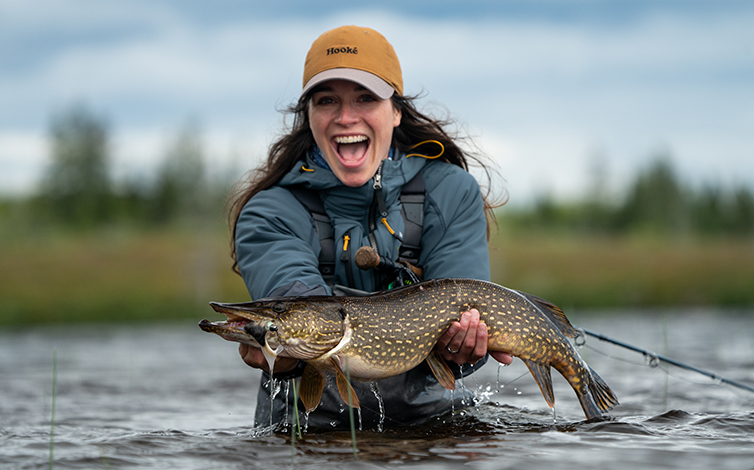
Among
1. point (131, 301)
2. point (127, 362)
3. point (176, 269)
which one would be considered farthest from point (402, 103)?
point (176, 269)

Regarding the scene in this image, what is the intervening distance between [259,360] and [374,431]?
89 centimetres

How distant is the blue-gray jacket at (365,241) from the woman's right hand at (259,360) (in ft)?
1.37

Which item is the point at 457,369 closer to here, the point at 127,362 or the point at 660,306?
the point at 127,362

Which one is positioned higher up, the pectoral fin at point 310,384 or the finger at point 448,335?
the finger at point 448,335

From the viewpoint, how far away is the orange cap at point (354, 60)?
3.61m

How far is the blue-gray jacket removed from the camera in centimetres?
360

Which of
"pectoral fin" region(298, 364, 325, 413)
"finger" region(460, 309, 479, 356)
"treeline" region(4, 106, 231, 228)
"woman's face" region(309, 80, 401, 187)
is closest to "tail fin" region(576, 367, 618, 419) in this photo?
"finger" region(460, 309, 479, 356)

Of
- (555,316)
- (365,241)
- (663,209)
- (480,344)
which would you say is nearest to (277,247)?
(365,241)

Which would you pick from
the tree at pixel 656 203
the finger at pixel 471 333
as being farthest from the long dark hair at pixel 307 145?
the tree at pixel 656 203

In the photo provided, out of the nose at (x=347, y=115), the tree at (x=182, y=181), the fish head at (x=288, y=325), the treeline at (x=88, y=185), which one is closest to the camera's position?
the fish head at (x=288, y=325)

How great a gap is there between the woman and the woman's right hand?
0.43 m

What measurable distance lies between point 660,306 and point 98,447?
19195 mm

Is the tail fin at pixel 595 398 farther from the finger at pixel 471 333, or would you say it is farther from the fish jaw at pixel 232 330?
the fish jaw at pixel 232 330

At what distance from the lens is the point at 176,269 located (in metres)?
31.1
